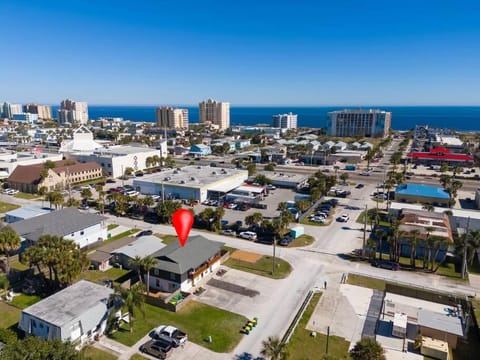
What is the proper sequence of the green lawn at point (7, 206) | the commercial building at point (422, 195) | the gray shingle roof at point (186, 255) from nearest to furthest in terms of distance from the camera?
1. the gray shingle roof at point (186, 255)
2. the green lawn at point (7, 206)
3. the commercial building at point (422, 195)

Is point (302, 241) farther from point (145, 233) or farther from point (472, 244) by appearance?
point (145, 233)

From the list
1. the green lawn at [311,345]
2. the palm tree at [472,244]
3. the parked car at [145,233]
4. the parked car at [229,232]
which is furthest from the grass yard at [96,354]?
the palm tree at [472,244]

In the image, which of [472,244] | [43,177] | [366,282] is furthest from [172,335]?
[43,177]

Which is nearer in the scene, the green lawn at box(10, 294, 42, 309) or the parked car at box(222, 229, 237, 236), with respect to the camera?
the green lawn at box(10, 294, 42, 309)

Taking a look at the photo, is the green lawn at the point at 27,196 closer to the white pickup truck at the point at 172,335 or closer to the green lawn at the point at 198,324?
the green lawn at the point at 198,324

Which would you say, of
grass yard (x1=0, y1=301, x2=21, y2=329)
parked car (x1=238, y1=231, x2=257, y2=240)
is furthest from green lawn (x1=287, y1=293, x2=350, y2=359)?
grass yard (x1=0, y1=301, x2=21, y2=329)

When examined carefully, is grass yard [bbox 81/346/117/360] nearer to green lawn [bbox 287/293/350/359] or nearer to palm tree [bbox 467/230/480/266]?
green lawn [bbox 287/293/350/359]
